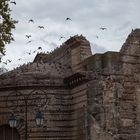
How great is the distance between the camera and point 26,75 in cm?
2372

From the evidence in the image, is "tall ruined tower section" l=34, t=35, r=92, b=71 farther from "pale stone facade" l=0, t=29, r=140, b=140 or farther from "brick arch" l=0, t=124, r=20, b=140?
"brick arch" l=0, t=124, r=20, b=140

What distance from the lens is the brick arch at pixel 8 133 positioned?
2356 centimetres

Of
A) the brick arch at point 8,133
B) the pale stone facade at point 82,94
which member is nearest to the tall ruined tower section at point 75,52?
the pale stone facade at point 82,94

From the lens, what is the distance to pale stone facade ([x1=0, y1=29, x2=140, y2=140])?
70.9 ft

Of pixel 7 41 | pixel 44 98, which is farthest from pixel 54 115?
pixel 7 41

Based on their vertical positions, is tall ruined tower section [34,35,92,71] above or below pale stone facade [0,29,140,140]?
above

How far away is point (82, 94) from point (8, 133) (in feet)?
13.5

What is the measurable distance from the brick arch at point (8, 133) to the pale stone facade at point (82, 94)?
0.40 metres

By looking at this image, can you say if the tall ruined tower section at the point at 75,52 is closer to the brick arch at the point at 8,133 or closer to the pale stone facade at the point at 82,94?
the pale stone facade at the point at 82,94

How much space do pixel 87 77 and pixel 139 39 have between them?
314cm

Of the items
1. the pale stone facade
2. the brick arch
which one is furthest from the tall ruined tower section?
the brick arch

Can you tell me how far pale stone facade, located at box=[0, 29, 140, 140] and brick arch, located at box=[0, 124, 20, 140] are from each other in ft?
1.33

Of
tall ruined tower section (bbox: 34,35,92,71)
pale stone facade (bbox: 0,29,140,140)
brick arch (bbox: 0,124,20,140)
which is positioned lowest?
→ brick arch (bbox: 0,124,20,140)

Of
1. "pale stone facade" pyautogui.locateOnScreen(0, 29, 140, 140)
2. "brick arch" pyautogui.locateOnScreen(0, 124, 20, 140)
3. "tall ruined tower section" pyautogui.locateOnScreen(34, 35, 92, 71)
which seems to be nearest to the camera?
"pale stone facade" pyautogui.locateOnScreen(0, 29, 140, 140)
